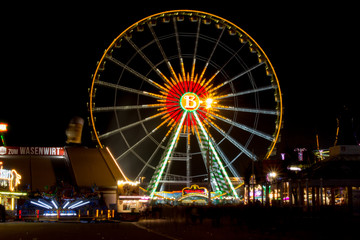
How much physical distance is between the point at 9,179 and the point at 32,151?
799 cm

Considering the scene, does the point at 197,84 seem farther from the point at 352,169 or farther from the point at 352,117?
the point at 352,169

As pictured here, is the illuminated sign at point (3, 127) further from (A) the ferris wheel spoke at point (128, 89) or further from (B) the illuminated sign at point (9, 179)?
(A) the ferris wheel spoke at point (128, 89)

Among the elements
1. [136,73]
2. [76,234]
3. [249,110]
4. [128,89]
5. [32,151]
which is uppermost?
[136,73]

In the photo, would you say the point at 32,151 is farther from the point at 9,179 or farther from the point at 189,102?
the point at 189,102

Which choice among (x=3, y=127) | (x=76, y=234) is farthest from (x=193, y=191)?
(x=76, y=234)

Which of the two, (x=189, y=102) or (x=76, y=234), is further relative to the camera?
(x=189, y=102)

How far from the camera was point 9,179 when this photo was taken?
4109 cm

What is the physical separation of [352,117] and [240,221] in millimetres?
14443

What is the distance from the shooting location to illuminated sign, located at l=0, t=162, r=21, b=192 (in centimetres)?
4022

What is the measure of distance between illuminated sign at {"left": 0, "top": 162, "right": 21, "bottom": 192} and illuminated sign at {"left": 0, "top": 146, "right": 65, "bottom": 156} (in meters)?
6.32

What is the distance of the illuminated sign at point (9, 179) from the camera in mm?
40219

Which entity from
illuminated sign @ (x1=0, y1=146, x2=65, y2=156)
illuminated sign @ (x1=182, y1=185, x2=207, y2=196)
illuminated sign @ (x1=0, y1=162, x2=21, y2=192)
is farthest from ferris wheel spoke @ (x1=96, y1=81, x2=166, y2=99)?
illuminated sign @ (x1=0, y1=146, x2=65, y2=156)

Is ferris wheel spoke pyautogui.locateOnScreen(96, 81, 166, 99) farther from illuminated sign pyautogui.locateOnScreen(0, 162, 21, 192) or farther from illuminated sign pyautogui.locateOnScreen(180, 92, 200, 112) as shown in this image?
illuminated sign pyautogui.locateOnScreen(0, 162, 21, 192)

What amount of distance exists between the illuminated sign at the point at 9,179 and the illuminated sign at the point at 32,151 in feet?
20.7
